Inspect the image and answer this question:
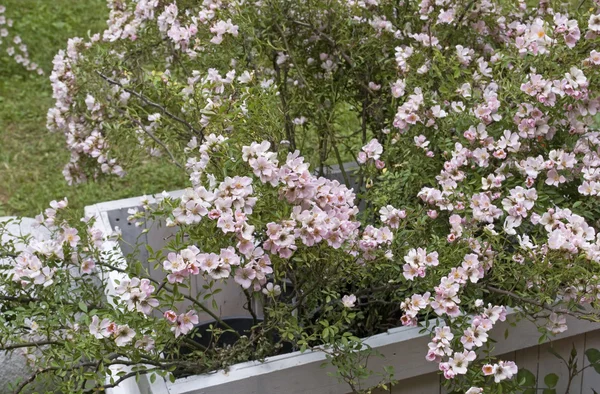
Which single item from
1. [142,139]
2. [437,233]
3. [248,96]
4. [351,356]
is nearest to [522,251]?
[437,233]

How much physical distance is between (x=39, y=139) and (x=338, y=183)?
408 cm

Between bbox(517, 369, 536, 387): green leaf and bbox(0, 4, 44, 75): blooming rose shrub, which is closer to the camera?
bbox(517, 369, 536, 387): green leaf

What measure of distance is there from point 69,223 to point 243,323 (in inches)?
28.2

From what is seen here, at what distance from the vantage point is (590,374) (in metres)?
2.32

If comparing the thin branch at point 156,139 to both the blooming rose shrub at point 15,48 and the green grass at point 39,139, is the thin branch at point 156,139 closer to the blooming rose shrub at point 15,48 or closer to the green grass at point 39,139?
the green grass at point 39,139

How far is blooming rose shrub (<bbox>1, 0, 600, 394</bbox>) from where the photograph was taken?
1581 mm

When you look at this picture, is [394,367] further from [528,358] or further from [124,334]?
[124,334]

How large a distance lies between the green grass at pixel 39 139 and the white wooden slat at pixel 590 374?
2044mm

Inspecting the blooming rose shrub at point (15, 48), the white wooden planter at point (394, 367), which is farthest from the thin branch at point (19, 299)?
the blooming rose shrub at point (15, 48)

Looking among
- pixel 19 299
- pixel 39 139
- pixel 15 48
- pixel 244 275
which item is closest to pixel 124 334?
pixel 244 275

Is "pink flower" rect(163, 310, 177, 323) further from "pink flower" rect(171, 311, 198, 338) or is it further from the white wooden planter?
the white wooden planter

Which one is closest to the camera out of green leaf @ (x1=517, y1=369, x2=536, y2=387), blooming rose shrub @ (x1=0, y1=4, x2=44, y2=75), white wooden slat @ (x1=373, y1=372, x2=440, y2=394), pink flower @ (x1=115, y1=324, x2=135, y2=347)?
pink flower @ (x1=115, y1=324, x2=135, y2=347)

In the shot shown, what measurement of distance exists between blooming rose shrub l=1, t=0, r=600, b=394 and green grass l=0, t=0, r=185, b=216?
46.8 inches

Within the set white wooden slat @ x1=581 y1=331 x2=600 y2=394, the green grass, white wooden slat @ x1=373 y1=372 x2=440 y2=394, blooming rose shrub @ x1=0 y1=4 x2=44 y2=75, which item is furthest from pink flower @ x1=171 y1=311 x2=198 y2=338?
blooming rose shrub @ x1=0 y1=4 x2=44 y2=75
